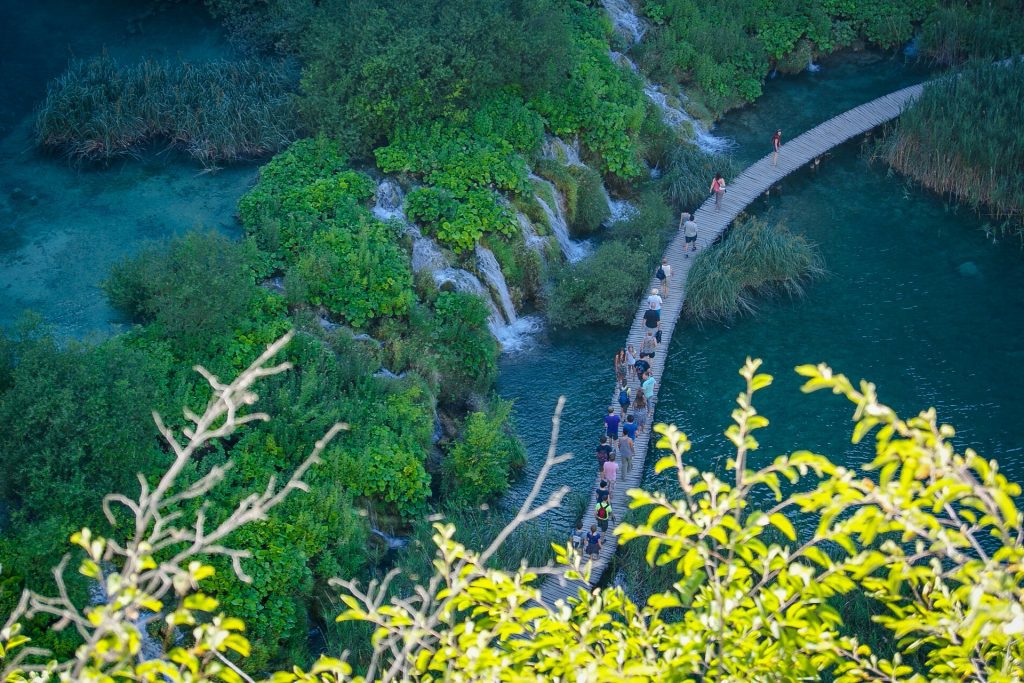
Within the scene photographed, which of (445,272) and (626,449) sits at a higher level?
(445,272)

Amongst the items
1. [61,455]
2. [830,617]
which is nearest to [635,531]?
[830,617]

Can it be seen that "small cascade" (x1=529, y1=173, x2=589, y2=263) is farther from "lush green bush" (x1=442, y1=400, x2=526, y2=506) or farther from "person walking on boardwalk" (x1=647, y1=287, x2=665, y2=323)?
"lush green bush" (x1=442, y1=400, x2=526, y2=506)

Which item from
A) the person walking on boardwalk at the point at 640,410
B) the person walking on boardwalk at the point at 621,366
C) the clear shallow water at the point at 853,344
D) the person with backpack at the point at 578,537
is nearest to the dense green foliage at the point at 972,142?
the clear shallow water at the point at 853,344

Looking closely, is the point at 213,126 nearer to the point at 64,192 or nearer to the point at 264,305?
the point at 64,192

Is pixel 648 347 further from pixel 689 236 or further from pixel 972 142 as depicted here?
pixel 972 142

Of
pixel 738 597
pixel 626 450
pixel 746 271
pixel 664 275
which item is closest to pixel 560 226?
pixel 664 275

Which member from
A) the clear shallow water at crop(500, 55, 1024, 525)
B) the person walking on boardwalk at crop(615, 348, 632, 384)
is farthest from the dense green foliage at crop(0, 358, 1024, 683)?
the person walking on boardwalk at crop(615, 348, 632, 384)

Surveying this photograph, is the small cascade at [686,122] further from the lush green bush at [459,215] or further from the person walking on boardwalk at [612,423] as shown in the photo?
the person walking on boardwalk at [612,423]
